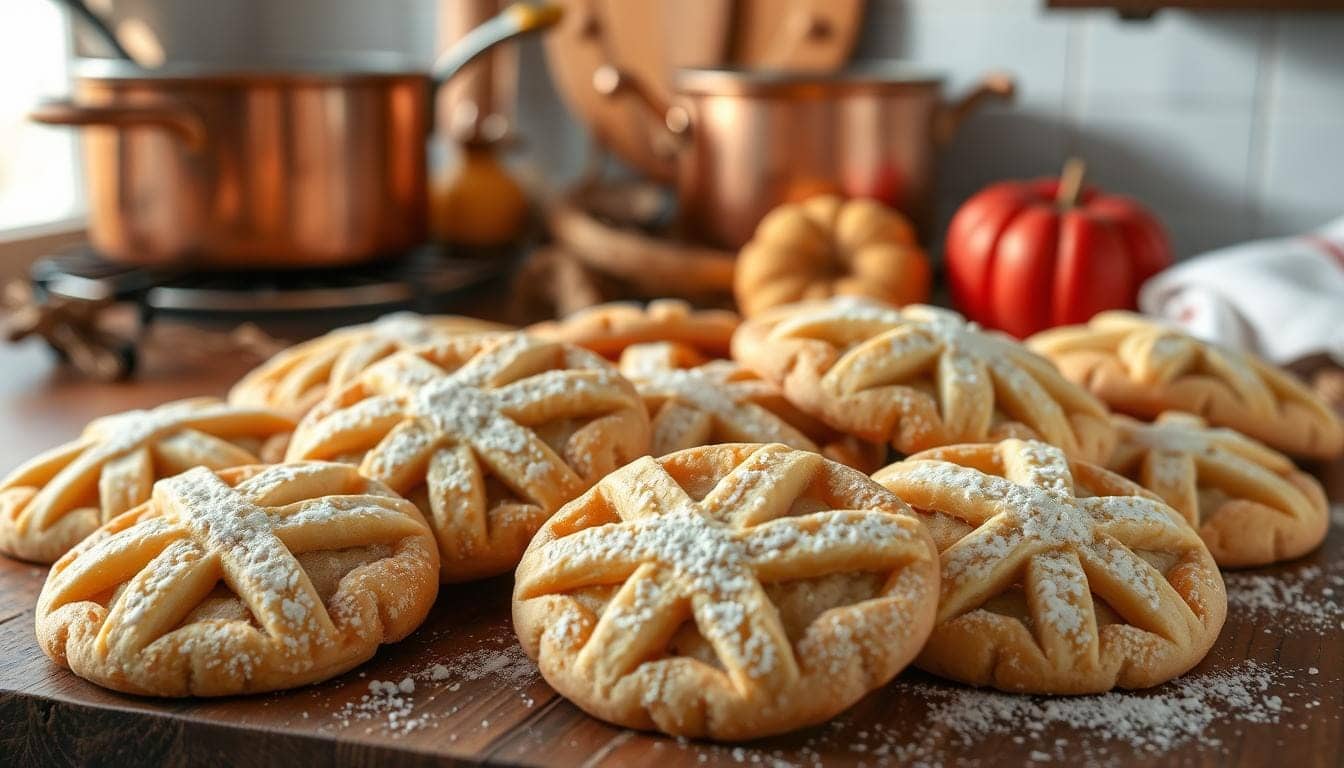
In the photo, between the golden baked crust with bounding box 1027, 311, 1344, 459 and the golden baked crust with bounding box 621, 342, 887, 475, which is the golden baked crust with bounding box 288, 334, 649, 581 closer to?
the golden baked crust with bounding box 621, 342, 887, 475

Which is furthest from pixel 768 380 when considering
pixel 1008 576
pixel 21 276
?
pixel 21 276

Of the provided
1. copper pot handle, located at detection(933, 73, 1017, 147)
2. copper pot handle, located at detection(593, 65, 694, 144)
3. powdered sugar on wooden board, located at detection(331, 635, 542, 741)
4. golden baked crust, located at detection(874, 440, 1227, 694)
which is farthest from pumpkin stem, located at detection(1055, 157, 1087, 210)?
powdered sugar on wooden board, located at detection(331, 635, 542, 741)

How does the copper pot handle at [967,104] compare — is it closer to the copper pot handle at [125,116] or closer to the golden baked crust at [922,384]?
the golden baked crust at [922,384]

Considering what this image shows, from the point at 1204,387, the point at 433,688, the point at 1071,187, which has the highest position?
the point at 1071,187

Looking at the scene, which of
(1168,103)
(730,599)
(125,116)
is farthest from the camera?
(1168,103)

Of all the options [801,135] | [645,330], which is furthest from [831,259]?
[645,330]

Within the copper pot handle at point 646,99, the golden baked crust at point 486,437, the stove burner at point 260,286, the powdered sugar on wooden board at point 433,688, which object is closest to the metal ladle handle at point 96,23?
the stove burner at point 260,286

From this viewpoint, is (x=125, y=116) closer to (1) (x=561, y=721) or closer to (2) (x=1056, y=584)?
(1) (x=561, y=721)

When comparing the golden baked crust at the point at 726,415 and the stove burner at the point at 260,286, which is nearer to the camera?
the golden baked crust at the point at 726,415
